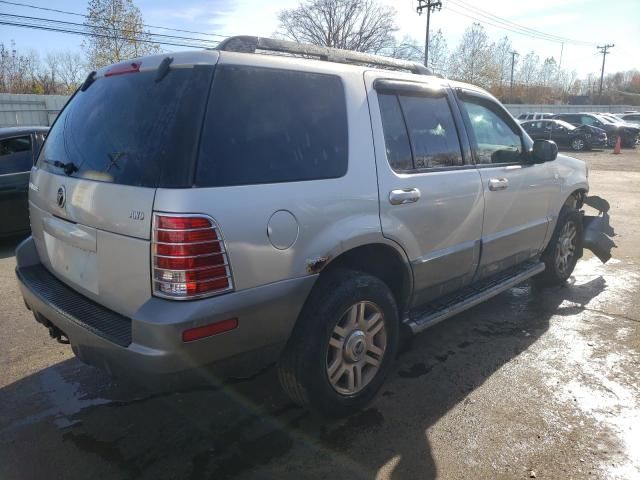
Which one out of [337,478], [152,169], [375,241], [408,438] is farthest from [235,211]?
[408,438]

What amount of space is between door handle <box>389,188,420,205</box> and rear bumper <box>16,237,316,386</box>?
2.45 ft

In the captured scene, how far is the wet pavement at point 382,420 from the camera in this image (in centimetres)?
251

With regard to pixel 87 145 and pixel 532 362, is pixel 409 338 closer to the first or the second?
pixel 532 362

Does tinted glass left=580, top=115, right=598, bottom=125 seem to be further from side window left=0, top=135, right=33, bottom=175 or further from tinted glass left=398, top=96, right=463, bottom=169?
side window left=0, top=135, right=33, bottom=175

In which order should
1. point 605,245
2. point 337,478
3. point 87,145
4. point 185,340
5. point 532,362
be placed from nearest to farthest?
1. point 185,340
2. point 337,478
3. point 87,145
4. point 532,362
5. point 605,245

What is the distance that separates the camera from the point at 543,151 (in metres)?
4.25

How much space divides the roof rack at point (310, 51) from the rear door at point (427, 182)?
249 millimetres

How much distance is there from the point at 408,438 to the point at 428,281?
1.06m

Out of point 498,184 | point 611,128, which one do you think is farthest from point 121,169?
point 611,128

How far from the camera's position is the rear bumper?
2.10 m

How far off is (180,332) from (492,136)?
3.08 m

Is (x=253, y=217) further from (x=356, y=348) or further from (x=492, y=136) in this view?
(x=492, y=136)

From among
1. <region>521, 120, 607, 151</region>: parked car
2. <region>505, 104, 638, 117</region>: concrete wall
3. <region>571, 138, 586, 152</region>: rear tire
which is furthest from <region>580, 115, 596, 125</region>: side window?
<region>505, 104, 638, 117</region>: concrete wall

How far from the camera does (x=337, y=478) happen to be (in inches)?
95.4
